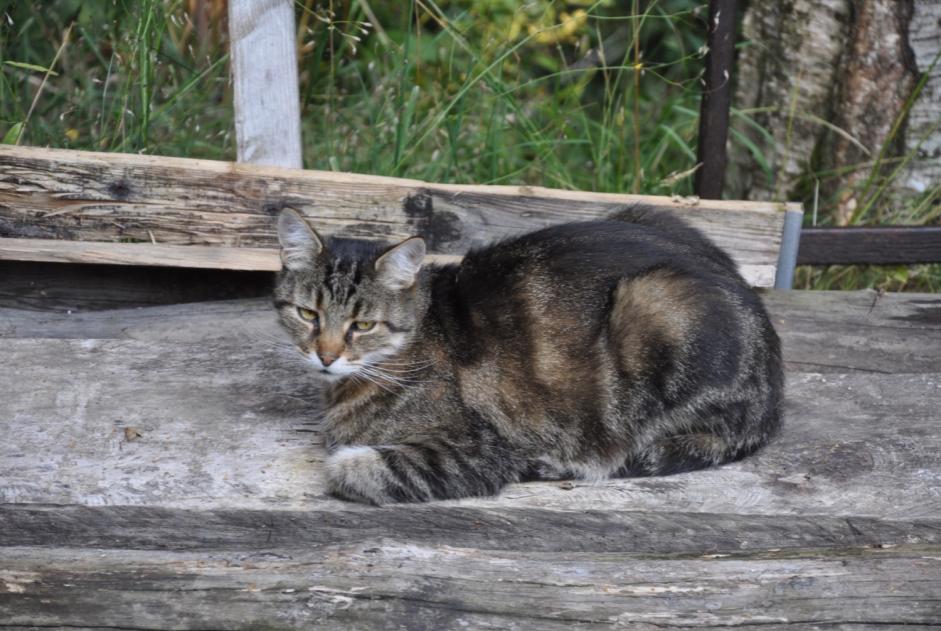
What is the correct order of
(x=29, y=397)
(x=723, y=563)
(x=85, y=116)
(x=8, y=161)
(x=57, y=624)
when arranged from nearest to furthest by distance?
(x=57, y=624) < (x=723, y=563) < (x=29, y=397) < (x=8, y=161) < (x=85, y=116)

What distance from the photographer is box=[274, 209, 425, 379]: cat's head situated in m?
2.86

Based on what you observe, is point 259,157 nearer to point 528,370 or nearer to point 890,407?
point 528,370

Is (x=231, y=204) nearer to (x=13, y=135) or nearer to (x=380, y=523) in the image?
(x=13, y=135)

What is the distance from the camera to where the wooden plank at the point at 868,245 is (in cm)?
401

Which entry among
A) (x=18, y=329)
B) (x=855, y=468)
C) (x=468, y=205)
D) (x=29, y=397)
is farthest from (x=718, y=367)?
(x=18, y=329)

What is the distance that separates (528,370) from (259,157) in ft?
4.45

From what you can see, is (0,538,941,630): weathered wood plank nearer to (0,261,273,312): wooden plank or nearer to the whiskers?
the whiskers

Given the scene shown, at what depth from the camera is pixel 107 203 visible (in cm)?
359

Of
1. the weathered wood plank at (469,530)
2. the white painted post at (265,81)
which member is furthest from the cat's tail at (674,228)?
the white painted post at (265,81)

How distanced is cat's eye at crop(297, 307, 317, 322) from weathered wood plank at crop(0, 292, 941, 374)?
1.95 ft

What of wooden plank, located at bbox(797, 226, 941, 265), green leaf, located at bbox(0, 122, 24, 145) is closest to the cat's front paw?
green leaf, located at bbox(0, 122, 24, 145)

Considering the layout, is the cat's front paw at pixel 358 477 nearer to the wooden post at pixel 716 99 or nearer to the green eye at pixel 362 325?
the green eye at pixel 362 325

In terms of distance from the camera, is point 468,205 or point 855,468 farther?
point 468,205

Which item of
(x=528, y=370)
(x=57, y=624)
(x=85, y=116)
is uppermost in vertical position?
(x=85, y=116)
